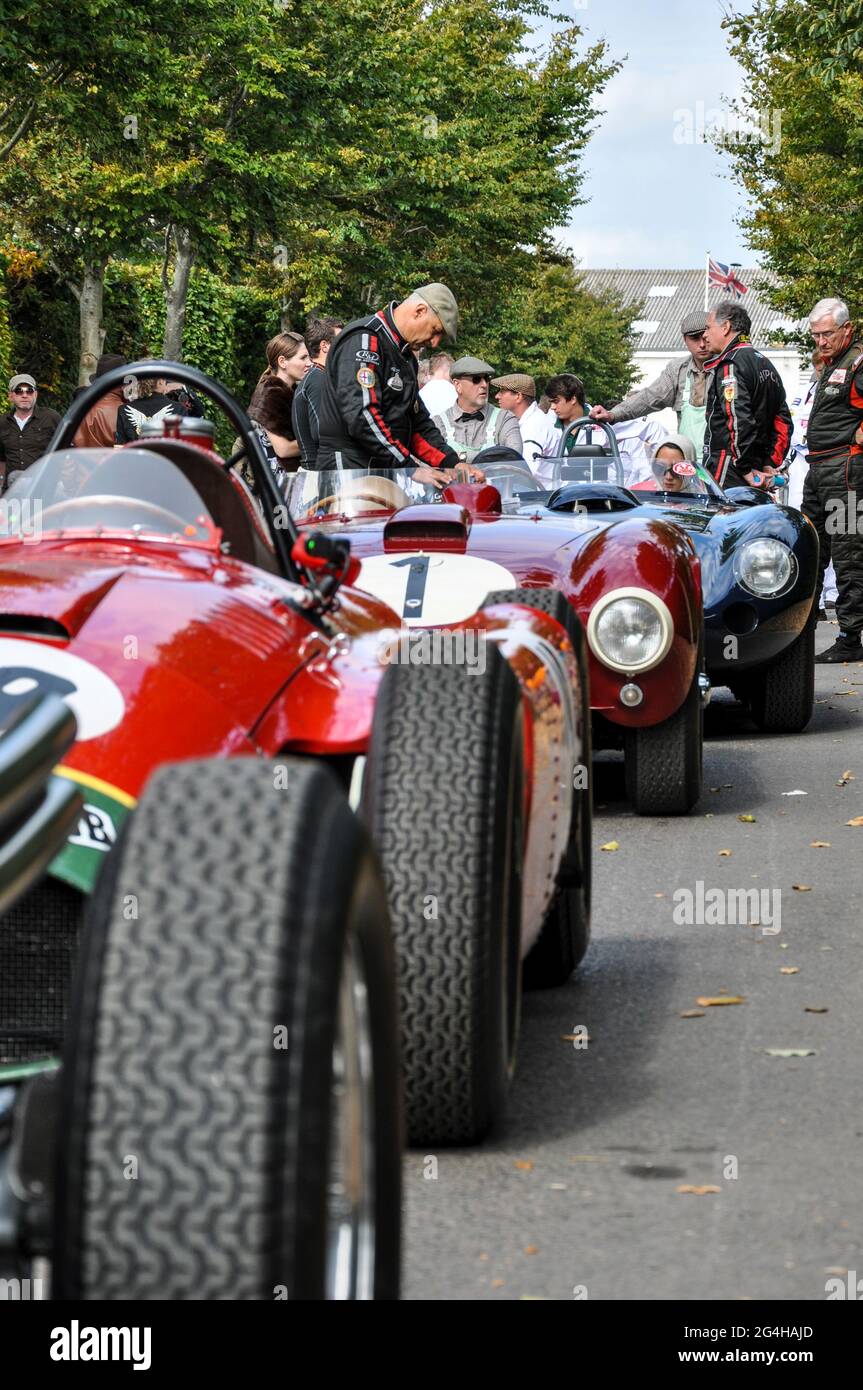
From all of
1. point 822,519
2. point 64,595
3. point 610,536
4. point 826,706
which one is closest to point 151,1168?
point 64,595

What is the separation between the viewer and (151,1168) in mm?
2092

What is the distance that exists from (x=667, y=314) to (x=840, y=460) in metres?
121

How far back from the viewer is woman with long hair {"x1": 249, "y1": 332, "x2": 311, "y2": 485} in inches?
455

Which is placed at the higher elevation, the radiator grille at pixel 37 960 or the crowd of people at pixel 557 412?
the crowd of people at pixel 557 412

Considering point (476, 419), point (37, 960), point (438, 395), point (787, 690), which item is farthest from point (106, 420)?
point (438, 395)

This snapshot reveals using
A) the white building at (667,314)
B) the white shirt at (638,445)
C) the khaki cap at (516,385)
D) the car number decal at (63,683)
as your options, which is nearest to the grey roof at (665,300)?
the white building at (667,314)

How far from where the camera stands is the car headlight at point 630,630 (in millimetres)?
7309

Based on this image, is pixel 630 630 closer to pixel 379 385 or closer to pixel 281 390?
pixel 379 385

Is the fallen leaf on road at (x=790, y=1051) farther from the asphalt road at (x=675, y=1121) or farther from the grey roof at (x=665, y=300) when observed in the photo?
the grey roof at (x=665, y=300)

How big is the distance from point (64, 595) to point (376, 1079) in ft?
5.27

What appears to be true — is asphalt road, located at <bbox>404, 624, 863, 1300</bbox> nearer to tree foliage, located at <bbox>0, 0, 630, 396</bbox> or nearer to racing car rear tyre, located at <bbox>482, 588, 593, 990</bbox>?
racing car rear tyre, located at <bbox>482, 588, 593, 990</bbox>

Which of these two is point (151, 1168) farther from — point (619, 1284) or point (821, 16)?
point (821, 16)

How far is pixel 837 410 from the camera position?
14.0m

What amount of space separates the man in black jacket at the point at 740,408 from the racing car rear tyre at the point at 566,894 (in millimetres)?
7529
